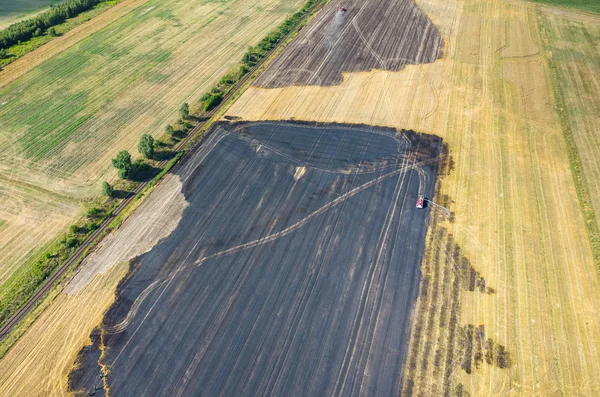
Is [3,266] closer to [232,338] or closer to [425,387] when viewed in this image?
[232,338]

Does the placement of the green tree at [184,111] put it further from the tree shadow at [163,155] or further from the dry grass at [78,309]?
the dry grass at [78,309]

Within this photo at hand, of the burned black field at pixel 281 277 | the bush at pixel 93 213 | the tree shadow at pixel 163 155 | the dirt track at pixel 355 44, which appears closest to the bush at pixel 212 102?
the dirt track at pixel 355 44

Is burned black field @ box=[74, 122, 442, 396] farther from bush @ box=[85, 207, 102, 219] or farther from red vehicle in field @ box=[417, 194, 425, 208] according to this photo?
bush @ box=[85, 207, 102, 219]

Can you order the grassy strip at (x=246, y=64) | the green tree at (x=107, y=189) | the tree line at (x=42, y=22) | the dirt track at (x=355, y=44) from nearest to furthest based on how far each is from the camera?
1. the green tree at (x=107, y=189)
2. the grassy strip at (x=246, y=64)
3. the dirt track at (x=355, y=44)
4. the tree line at (x=42, y=22)

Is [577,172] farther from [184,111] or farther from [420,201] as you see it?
[184,111]

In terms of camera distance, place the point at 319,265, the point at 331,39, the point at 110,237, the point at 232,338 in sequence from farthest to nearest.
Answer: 1. the point at 331,39
2. the point at 110,237
3. the point at 319,265
4. the point at 232,338

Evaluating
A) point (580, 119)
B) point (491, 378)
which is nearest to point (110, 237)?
point (491, 378)
